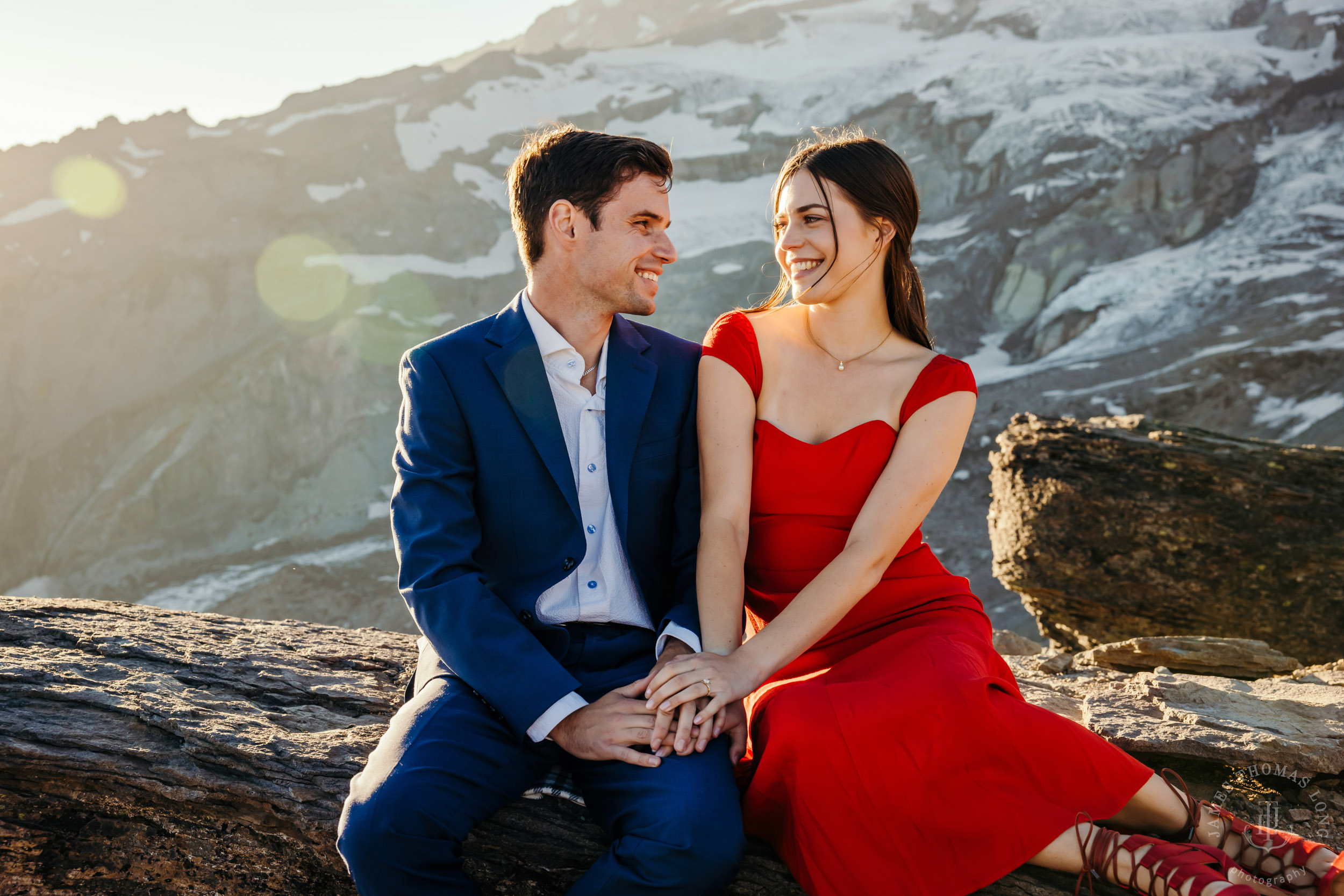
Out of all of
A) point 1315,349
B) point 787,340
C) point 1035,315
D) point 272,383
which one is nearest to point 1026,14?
point 1035,315

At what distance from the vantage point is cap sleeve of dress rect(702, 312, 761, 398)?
300cm

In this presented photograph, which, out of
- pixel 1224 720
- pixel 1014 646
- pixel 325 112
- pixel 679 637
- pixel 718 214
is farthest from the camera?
pixel 325 112

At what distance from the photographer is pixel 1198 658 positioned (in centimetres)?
478

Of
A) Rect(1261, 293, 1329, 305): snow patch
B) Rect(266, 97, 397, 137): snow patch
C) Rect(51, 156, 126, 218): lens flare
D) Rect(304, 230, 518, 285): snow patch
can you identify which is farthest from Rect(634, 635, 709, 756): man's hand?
Rect(266, 97, 397, 137): snow patch

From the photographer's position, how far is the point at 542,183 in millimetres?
2988

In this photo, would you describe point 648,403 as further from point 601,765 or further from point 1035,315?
point 1035,315

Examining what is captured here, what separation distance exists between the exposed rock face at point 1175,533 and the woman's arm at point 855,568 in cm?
441

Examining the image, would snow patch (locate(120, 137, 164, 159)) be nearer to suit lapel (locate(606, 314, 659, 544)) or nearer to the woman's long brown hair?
suit lapel (locate(606, 314, 659, 544))

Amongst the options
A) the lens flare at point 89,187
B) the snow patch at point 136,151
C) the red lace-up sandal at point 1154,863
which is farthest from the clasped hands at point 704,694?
the snow patch at point 136,151

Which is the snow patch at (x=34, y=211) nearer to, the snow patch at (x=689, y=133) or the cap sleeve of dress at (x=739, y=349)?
the snow patch at (x=689, y=133)

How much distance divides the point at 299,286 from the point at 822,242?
38101 mm

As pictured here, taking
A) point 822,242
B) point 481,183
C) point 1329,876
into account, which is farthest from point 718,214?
point 1329,876

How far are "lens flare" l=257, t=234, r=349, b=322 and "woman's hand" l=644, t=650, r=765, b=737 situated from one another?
36847 millimetres
